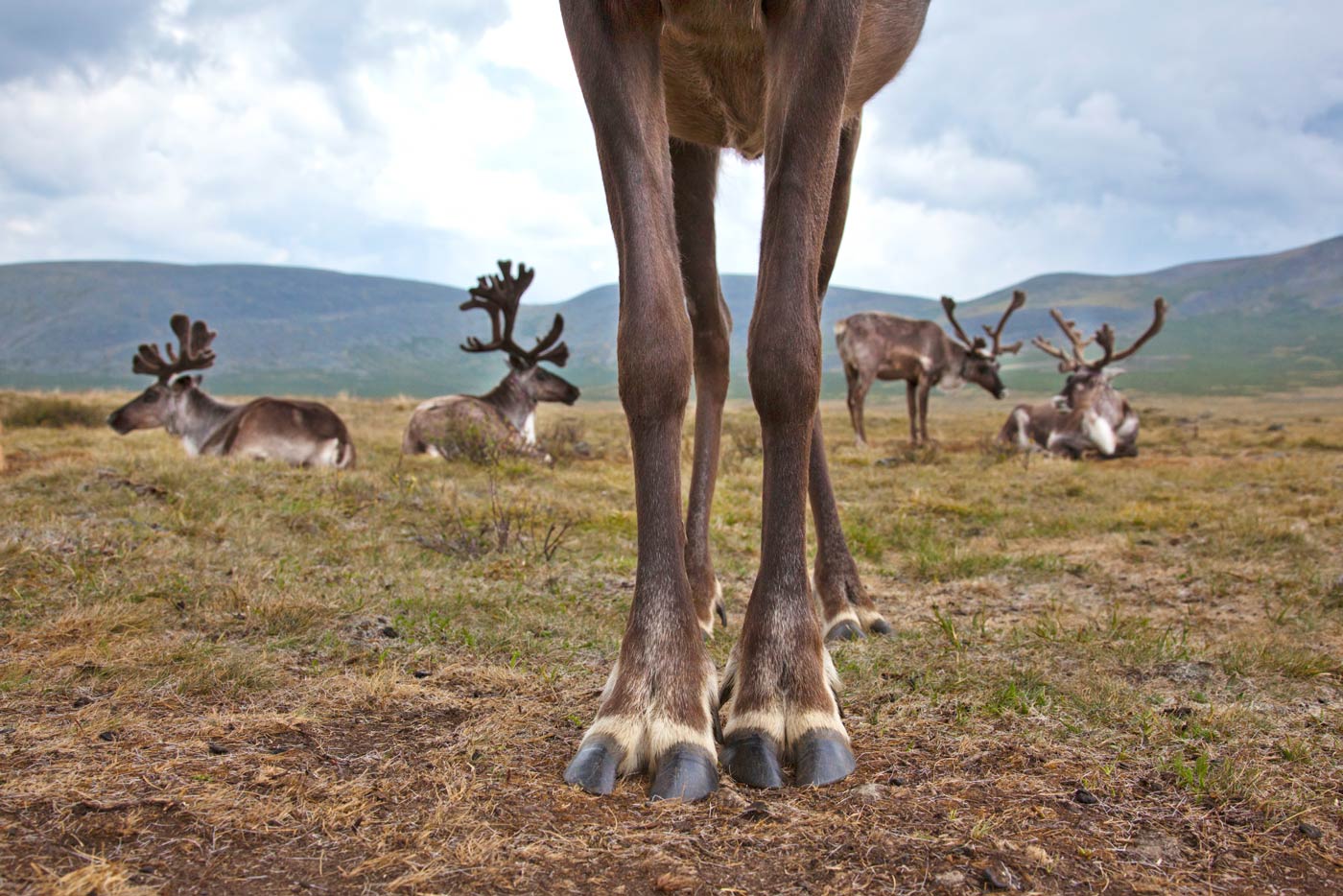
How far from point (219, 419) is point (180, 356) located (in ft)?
4.47

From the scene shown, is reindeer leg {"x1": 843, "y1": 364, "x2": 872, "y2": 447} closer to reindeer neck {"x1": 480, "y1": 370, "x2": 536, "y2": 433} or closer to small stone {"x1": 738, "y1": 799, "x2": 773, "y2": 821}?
reindeer neck {"x1": 480, "y1": 370, "x2": 536, "y2": 433}

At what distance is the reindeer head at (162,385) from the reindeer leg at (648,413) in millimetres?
11049

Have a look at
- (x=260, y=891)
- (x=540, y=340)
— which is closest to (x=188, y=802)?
(x=260, y=891)

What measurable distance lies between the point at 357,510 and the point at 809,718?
13.9 ft

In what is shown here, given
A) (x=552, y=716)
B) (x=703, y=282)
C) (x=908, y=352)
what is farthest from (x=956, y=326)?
(x=552, y=716)

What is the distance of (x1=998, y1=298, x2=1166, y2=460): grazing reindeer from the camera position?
14734mm

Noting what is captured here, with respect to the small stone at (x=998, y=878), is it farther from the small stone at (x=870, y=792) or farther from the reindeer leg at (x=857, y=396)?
the reindeer leg at (x=857, y=396)

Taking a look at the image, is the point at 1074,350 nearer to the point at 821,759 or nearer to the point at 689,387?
the point at 689,387

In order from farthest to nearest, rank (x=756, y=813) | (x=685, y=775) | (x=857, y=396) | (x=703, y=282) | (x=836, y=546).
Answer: (x=857, y=396) < (x=703, y=282) < (x=836, y=546) < (x=685, y=775) < (x=756, y=813)

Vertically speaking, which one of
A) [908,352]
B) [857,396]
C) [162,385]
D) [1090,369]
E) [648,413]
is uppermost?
[908,352]

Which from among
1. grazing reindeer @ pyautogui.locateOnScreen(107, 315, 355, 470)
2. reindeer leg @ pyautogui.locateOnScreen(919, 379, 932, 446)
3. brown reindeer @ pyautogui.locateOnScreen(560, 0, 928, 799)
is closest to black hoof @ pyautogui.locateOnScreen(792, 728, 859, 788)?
brown reindeer @ pyautogui.locateOnScreen(560, 0, 928, 799)

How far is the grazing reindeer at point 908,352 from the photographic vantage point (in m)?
18.8

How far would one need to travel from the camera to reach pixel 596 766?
6.16 feet

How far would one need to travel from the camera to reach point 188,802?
1.67m
